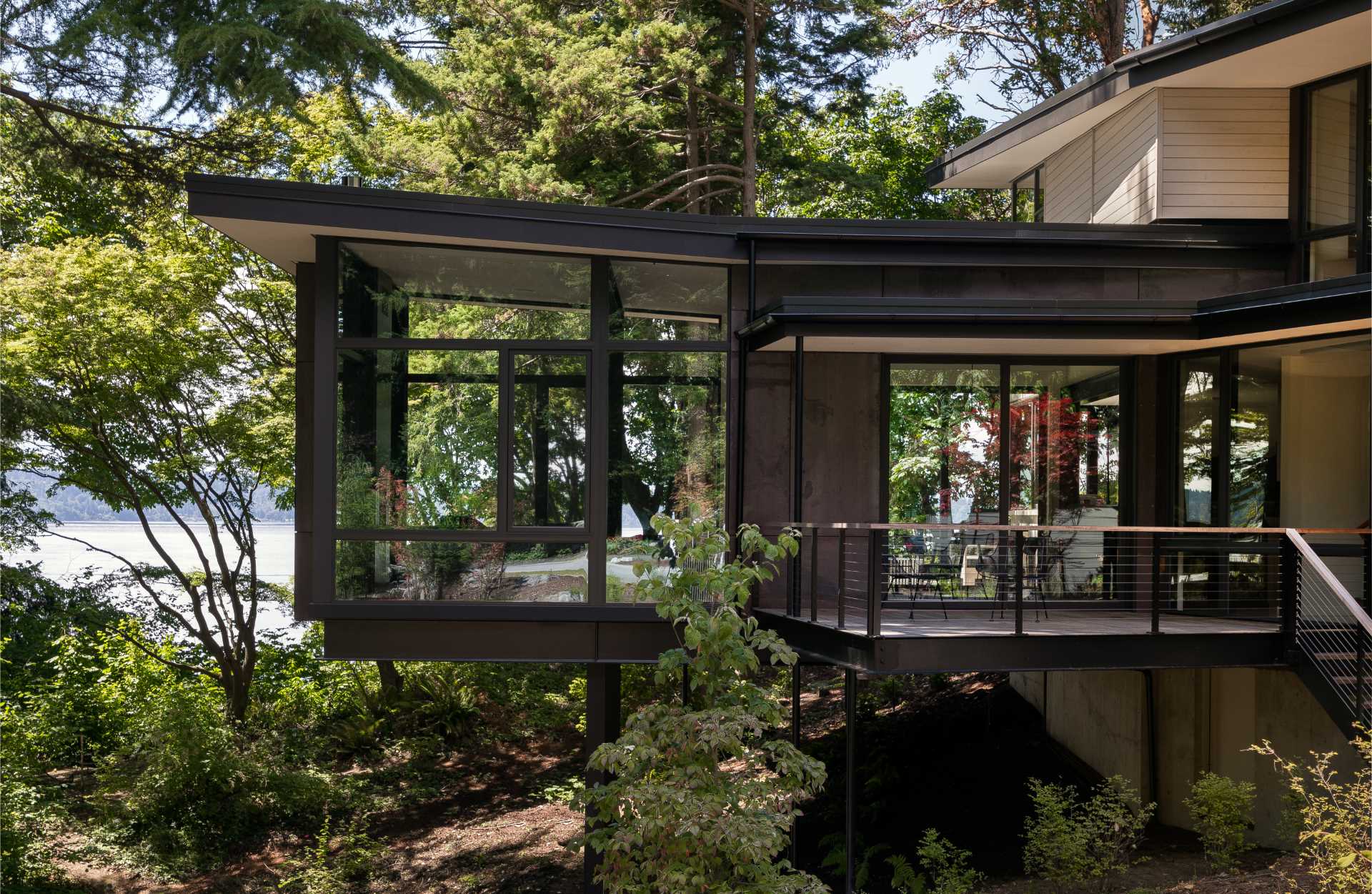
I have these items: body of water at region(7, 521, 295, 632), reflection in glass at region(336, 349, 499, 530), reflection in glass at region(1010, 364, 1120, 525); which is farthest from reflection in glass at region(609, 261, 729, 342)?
body of water at region(7, 521, 295, 632)

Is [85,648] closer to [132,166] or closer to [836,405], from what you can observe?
[132,166]

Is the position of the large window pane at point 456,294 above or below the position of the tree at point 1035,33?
below

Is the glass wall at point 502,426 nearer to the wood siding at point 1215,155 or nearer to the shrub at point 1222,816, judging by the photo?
the shrub at point 1222,816

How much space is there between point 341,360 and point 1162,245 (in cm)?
727

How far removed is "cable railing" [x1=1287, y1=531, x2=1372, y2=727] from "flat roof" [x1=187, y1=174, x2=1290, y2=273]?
121 inches

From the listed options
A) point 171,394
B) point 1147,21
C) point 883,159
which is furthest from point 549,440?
point 1147,21

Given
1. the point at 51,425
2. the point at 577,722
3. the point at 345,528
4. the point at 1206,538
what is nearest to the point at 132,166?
the point at 51,425

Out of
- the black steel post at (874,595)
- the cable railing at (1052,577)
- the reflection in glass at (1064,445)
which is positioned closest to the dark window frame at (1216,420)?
the cable railing at (1052,577)

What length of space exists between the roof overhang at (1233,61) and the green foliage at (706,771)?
635 cm

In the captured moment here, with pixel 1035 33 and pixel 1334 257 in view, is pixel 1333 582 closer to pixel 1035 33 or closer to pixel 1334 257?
pixel 1334 257

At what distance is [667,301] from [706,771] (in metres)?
4.20

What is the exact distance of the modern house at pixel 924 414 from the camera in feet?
27.7

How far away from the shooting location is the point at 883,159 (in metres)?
22.0

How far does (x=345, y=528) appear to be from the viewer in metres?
8.68
